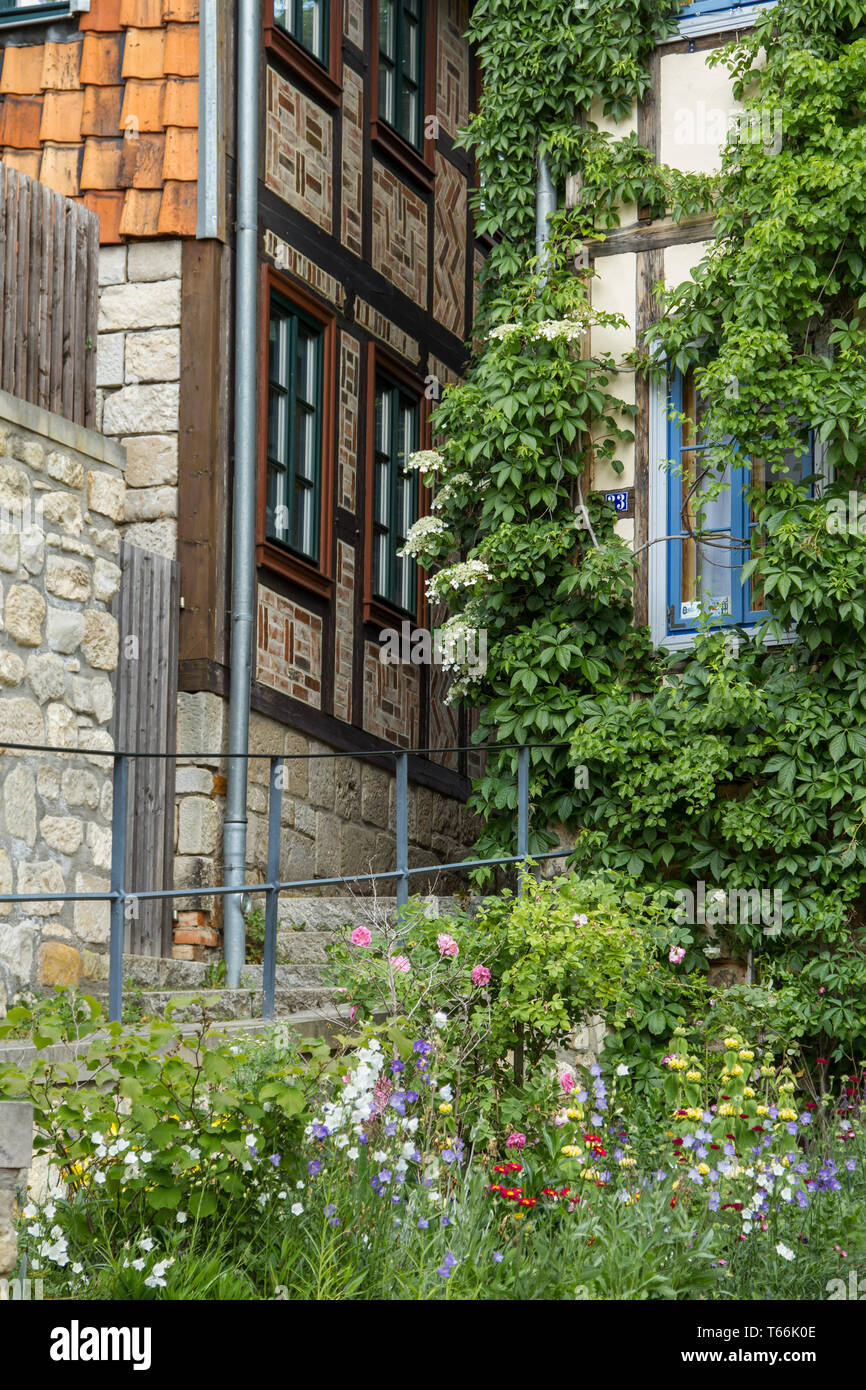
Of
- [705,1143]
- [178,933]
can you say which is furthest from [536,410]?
[705,1143]

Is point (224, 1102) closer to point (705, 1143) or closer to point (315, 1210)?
point (315, 1210)

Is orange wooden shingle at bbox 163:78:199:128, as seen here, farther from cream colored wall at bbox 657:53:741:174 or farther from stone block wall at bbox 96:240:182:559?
cream colored wall at bbox 657:53:741:174

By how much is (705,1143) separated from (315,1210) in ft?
4.91

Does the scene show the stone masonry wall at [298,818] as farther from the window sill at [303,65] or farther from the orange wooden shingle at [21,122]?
the window sill at [303,65]

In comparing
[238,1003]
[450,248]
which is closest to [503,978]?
[238,1003]

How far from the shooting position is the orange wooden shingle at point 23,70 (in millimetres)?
10445

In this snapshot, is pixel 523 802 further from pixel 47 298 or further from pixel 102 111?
pixel 102 111

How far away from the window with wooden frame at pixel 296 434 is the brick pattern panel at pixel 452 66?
9.30 ft

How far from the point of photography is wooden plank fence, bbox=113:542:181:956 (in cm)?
914

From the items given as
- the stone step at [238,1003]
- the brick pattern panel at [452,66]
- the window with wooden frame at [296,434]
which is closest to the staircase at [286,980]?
the stone step at [238,1003]

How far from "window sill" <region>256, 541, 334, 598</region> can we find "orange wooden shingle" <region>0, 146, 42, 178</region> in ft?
8.13

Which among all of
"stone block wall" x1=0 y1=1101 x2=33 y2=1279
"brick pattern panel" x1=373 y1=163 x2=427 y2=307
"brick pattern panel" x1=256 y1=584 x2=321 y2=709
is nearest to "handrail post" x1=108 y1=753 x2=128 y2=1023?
"stone block wall" x1=0 y1=1101 x2=33 y2=1279

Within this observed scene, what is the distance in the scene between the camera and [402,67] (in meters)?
12.6

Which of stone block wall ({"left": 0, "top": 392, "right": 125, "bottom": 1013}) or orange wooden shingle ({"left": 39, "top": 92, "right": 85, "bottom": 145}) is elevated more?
orange wooden shingle ({"left": 39, "top": 92, "right": 85, "bottom": 145})
